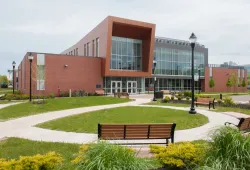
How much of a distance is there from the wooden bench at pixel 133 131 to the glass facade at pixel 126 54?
108 ft

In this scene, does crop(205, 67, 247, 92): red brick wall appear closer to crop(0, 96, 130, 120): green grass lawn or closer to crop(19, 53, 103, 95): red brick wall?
crop(19, 53, 103, 95): red brick wall

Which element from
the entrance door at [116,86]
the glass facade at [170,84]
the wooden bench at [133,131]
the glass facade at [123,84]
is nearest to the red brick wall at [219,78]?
the glass facade at [170,84]

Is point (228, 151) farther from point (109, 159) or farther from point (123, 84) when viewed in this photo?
point (123, 84)

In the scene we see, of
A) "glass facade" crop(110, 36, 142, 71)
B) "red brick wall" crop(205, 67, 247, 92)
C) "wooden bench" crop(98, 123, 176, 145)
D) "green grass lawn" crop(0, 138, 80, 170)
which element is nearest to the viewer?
"green grass lawn" crop(0, 138, 80, 170)

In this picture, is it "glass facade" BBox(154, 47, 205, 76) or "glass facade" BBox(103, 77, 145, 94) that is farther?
"glass facade" BBox(154, 47, 205, 76)

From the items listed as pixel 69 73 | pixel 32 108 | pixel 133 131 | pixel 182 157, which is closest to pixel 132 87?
pixel 69 73

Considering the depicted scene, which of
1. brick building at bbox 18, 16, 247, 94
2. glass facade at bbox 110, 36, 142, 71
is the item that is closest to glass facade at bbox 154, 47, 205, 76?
brick building at bbox 18, 16, 247, 94

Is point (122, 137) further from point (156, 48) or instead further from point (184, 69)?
point (184, 69)

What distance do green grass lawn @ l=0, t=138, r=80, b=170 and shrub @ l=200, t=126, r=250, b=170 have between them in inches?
142

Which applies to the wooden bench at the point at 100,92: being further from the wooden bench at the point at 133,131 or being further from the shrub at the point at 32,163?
Answer: the shrub at the point at 32,163

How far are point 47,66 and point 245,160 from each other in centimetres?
3291

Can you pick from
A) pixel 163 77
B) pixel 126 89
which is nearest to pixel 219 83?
pixel 163 77

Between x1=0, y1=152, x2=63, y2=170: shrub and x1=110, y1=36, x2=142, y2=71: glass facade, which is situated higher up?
x1=110, y1=36, x2=142, y2=71: glass facade

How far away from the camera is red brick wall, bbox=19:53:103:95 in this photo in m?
33.7
